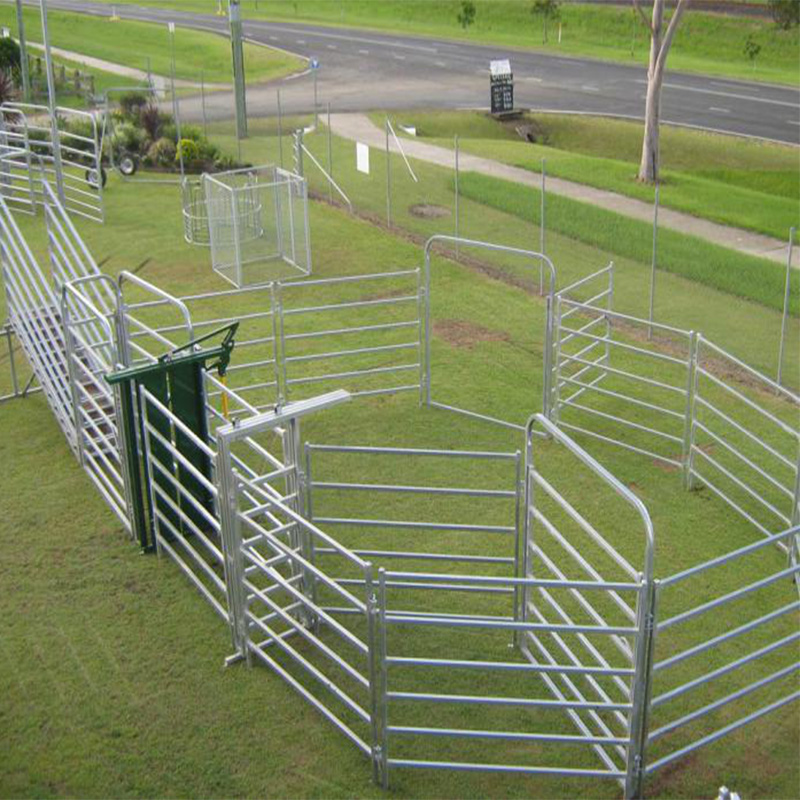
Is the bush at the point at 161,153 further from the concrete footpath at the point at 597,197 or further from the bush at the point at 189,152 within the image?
the concrete footpath at the point at 597,197

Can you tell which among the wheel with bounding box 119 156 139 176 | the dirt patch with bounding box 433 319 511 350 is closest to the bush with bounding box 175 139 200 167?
the wheel with bounding box 119 156 139 176

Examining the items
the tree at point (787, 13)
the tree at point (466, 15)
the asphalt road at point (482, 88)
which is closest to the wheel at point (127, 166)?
the asphalt road at point (482, 88)

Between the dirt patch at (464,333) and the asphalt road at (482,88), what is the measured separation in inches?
735

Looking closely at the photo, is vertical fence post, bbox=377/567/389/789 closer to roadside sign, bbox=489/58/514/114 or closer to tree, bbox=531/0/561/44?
roadside sign, bbox=489/58/514/114

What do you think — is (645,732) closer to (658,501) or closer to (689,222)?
(658,501)

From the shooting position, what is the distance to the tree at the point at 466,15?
56.6m

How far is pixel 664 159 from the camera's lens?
31797 millimetres

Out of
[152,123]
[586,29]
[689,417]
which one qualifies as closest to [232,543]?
[689,417]

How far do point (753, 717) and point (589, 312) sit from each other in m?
10.7

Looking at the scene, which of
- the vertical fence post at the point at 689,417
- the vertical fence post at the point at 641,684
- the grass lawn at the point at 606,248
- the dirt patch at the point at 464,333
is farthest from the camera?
the grass lawn at the point at 606,248

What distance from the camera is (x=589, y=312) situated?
18281 millimetres

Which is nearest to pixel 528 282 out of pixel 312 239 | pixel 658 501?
pixel 312 239

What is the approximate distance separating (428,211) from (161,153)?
26.6ft

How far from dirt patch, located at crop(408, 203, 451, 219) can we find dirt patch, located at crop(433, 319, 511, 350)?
671cm
